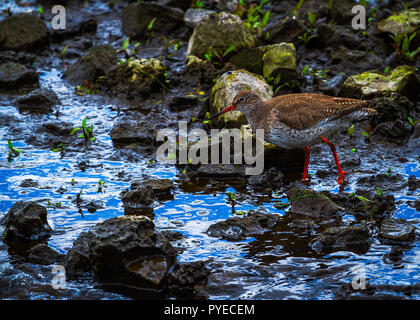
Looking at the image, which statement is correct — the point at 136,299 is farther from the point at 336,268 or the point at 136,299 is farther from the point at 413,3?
the point at 413,3

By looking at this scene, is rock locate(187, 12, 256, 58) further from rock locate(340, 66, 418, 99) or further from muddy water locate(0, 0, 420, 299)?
rock locate(340, 66, 418, 99)

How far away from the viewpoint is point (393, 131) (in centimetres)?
943

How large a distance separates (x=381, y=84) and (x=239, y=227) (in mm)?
4918

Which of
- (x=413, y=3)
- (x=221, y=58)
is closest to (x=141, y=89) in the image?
(x=221, y=58)

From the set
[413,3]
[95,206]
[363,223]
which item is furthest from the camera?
[413,3]

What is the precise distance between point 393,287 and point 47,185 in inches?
206

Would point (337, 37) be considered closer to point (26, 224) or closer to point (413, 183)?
point (413, 183)

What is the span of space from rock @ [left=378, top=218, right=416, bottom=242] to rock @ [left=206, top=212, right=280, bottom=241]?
4.62 feet

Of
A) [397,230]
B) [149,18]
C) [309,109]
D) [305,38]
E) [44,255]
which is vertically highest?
[149,18]

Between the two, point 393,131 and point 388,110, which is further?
point 388,110

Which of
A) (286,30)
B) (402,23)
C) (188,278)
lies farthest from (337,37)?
(188,278)

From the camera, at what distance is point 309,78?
11.4 metres

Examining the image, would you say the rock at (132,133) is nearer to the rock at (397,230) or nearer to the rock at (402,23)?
the rock at (397,230)

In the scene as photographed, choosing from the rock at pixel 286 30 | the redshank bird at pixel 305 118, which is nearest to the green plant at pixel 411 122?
the redshank bird at pixel 305 118
